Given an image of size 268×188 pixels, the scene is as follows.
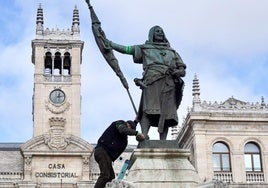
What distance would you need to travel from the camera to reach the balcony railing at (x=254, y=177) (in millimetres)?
41491

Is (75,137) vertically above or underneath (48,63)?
underneath

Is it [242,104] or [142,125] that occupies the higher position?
[242,104]

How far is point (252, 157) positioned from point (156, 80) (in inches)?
1277

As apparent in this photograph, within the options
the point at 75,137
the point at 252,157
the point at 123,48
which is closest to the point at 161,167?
the point at 123,48

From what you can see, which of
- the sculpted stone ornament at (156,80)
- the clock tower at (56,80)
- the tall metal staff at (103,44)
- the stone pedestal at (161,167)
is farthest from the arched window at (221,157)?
the stone pedestal at (161,167)

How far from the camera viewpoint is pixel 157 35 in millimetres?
11672

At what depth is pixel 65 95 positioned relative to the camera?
210ft

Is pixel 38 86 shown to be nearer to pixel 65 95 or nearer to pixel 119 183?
pixel 65 95

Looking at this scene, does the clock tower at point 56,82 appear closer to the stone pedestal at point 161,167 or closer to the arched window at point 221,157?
the arched window at point 221,157

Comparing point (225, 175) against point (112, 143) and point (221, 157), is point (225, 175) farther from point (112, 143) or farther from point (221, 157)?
point (112, 143)

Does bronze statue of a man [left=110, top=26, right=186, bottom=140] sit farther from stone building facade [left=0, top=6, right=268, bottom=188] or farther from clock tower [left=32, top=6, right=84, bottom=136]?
clock tower [left=32, top=6, right=84, bottom=136]

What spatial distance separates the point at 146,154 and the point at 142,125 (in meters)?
0.71

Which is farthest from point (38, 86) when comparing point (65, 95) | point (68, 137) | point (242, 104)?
point (242, 104)

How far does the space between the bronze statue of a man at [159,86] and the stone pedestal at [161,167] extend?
420 millimetres
